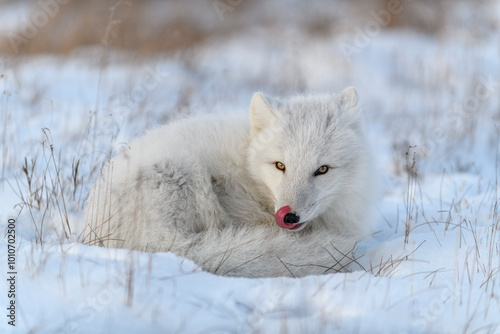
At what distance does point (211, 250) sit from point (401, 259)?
3.95ft

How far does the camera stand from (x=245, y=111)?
4.22 m

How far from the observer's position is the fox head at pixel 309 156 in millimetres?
3105

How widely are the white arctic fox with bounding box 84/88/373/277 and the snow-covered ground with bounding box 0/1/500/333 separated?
12.8 inches

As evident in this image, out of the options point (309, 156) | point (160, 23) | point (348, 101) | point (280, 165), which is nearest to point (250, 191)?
point (280, 165)

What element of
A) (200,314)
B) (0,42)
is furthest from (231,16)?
(200,314)

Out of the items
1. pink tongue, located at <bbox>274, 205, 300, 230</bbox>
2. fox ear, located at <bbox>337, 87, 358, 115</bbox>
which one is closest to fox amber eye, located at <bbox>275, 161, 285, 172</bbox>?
pink tongue, located at <bbox>274, 205, 300, 230</bbox>

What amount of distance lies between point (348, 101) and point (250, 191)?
3.34ft

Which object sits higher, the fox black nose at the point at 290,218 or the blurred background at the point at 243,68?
the blurred background at the point at 243,68

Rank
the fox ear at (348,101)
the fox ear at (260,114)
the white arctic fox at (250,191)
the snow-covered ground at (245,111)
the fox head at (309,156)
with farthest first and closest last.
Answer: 1. the fox ear at (348,101)
2. the fox ear at (260,114)
3. the fox head at (309,156)
4. the white arctic fox at (250,191)
5. the snow-covered ground at (245,111)

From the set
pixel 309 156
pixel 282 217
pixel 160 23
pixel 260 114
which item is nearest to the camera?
pixel 282 217

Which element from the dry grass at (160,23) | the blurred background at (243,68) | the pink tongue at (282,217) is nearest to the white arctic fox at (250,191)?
the pink tongue at (282,217)

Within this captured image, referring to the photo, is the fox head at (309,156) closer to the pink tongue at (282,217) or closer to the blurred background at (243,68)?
the pink tongue at (282,217)

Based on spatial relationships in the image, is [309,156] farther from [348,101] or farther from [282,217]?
[348,101]

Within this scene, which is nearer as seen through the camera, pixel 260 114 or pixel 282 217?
pixel 282 217
